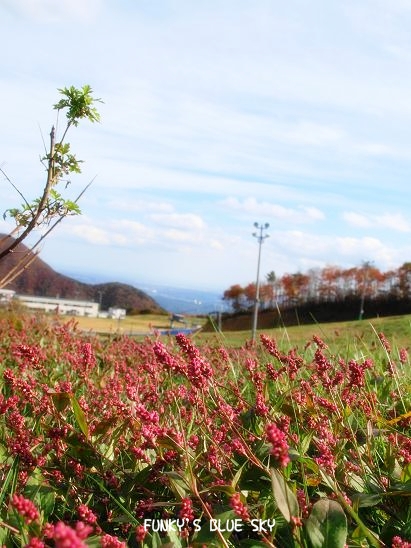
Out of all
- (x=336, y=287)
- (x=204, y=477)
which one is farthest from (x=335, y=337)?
(x=336, y=287)

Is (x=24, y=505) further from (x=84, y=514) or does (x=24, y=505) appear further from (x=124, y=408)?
(x=124, y=408)

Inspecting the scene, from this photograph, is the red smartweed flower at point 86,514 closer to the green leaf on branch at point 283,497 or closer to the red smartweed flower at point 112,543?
the red smartweed flower at point 112,543

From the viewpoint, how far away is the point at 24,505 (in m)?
1.29

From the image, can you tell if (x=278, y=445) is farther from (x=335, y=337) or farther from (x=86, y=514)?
(x=335, y=337)

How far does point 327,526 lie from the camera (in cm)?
171

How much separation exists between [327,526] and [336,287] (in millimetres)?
78590

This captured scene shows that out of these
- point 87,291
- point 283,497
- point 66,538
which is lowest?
point 283,497

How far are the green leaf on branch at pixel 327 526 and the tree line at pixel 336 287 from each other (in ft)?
199

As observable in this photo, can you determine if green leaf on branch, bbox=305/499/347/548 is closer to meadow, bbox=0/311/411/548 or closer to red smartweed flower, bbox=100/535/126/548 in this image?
meadow, bbox=0/311/411/548

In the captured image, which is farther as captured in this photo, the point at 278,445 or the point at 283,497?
the point at 283,497

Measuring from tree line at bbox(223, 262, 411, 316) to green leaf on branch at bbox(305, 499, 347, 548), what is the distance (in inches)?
2393

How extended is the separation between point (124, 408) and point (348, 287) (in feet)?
255

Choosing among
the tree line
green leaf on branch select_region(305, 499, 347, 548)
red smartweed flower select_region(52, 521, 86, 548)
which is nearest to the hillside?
the tree line

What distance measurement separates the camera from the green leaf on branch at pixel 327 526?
1.69 meters
